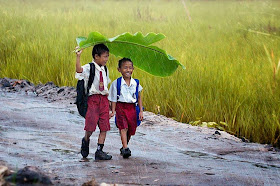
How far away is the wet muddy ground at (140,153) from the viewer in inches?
123

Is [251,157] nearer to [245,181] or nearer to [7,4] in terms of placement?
[245,181]

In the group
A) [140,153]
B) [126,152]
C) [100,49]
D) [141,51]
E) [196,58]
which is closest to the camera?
[100,49]

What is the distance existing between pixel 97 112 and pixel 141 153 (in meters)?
0.67

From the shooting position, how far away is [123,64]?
11.7 ft

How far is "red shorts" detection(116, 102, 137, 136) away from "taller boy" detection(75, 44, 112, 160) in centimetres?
14

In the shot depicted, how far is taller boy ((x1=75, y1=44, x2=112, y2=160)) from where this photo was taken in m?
3.44

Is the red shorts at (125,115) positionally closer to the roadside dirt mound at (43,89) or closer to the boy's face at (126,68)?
the boy's face at (126,68)

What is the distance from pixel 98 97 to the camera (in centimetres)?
354

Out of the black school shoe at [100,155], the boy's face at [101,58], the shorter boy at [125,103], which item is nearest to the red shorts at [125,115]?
the shorter boy at [125,103]

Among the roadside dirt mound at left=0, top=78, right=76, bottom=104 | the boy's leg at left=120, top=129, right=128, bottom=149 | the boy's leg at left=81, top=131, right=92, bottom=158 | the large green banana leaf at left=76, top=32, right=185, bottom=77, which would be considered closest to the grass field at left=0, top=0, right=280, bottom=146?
the roadside dirt mound at left=0, top=78, right=76, bottom=104

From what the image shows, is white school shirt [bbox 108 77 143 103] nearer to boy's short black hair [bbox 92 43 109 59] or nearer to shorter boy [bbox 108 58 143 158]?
shorter boy [bbox 108 58 143 158]

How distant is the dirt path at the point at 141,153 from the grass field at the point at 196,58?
350mm

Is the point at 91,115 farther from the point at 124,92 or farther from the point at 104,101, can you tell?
the point at 124,92

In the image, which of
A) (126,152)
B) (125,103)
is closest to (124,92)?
(125,103)
